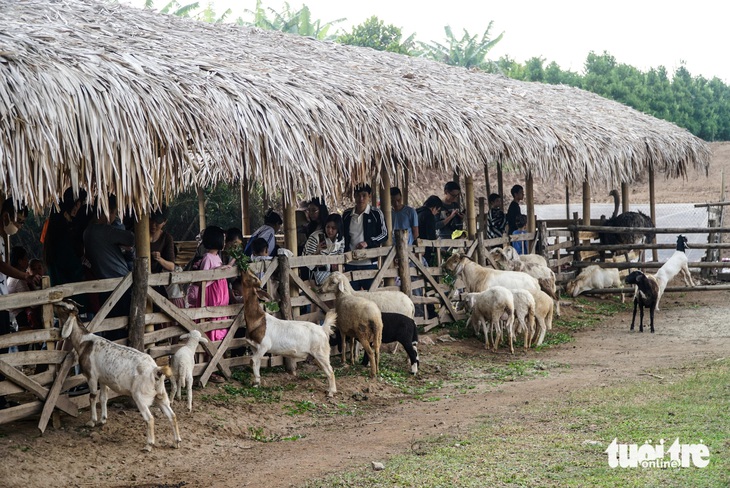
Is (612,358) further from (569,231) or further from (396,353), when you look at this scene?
(569,231)

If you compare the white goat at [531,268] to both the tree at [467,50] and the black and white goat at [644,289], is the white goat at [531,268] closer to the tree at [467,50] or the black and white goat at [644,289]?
the black and white goat at [644,289]

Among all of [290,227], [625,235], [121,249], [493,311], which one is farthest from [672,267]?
[121,249]

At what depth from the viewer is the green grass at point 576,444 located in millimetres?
5879

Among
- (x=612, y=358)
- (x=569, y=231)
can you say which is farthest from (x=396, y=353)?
(x=569, y=231)

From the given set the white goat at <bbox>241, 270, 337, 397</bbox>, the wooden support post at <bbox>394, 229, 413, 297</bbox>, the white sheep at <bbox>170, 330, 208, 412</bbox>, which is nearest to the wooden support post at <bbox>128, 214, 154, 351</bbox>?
the white sheep at <bbox>170, 330, 208, 412</bbox>

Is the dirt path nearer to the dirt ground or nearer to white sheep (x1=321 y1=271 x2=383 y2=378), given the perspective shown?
the dirt ground

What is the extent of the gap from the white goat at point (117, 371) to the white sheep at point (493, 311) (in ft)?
16.6

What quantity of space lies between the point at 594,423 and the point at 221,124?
4.35 metres

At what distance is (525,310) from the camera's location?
448 inches

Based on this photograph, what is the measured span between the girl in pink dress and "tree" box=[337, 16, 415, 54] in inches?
1190

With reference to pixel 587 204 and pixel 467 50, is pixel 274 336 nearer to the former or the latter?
pixel 587 204

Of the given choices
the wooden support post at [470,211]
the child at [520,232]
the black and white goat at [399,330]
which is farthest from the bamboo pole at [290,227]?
the child at [520,232]

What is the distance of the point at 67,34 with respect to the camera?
8656mm

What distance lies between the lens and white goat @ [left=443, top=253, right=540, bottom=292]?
12039 millimetres
